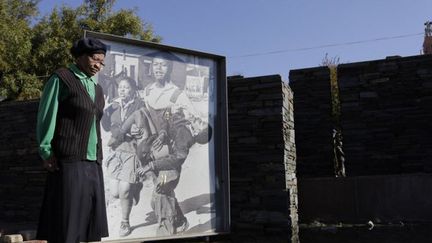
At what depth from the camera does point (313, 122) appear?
924cm

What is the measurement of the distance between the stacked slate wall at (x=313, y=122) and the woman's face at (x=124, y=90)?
4935mm

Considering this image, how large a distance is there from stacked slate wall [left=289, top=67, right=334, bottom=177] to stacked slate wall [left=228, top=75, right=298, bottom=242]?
2.62 m

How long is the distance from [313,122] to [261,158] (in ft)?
10.3

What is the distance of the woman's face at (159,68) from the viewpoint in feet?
16.4

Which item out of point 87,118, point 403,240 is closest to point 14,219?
point 403,240

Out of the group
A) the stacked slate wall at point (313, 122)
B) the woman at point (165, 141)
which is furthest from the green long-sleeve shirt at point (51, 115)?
the stacked slate wall at point (313, 122)

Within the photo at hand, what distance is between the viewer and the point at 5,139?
30.5 ft

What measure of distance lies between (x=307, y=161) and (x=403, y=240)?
334cm

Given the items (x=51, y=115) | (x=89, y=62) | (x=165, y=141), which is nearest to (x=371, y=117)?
(x=165, y=141)

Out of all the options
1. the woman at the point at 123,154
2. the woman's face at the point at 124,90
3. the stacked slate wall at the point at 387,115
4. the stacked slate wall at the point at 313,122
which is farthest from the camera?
the stacked slate wall at the point at 313,122

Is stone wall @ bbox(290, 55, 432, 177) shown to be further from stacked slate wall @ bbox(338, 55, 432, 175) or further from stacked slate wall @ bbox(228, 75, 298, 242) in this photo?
stacked slate wall @ bbox(228, 75, 298, 242)

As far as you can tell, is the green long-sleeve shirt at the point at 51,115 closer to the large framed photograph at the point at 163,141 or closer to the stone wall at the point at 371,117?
the large framed photograph at the point at 163,141

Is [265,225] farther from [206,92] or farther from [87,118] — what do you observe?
[87,118]

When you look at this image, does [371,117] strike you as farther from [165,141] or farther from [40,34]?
[40,34]
